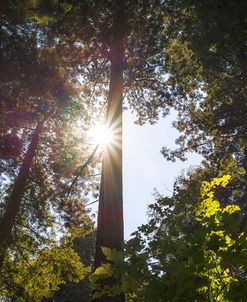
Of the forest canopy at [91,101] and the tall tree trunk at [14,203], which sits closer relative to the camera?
the forest canopy at [91,101]

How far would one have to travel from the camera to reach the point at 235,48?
10289 mm

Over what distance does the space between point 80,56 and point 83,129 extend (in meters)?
3.48

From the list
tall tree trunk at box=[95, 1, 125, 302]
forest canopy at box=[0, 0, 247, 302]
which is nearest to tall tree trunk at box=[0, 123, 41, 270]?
forest canopy at box=[0, 0, 247, 302]

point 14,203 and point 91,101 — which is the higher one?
point 91,101

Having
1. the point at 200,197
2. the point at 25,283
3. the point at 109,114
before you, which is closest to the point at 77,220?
the point at 25,283

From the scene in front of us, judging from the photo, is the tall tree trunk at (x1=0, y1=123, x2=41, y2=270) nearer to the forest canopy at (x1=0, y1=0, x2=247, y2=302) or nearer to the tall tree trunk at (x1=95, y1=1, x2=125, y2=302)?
the forest canopy at (x1=0, y1=0, x2=247, y2=302)

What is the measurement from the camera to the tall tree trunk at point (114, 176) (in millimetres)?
6992

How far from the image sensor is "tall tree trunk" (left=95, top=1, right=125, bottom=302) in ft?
22.9

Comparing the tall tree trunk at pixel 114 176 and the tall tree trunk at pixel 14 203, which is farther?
the tall tree trunk at pixel 14 203

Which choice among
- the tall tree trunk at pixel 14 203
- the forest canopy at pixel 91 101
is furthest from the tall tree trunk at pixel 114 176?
the tall tree trunk at pixel 14 203

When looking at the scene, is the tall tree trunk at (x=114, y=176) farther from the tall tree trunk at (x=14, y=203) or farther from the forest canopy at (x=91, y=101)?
the tall tree trunk at (x=14, y=203)

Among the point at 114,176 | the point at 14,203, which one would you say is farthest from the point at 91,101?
the point at 114,176

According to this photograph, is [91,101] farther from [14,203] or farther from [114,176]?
[114,176]

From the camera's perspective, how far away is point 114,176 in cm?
793
